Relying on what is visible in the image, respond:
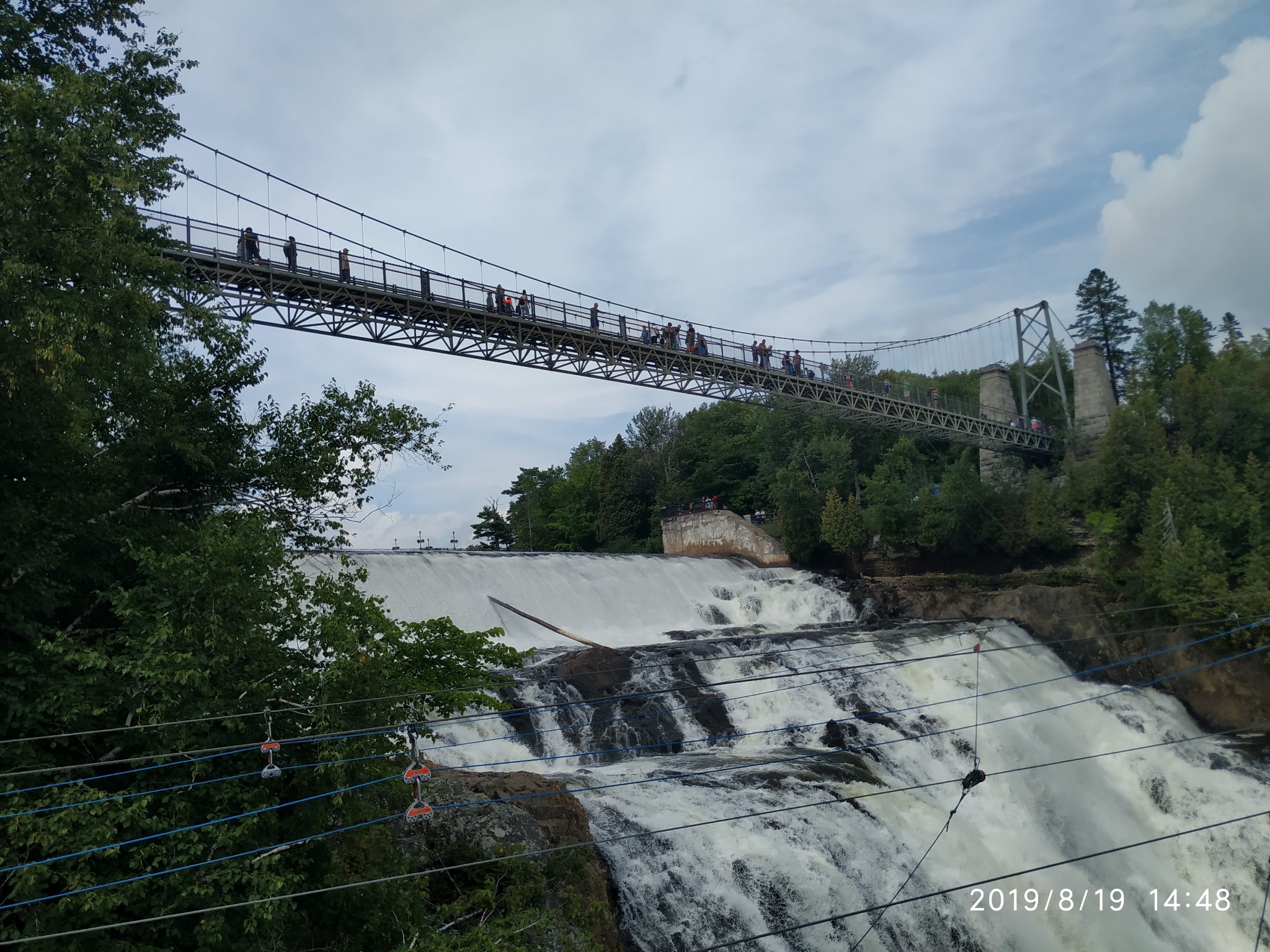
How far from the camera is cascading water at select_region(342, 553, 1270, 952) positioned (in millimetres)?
12555

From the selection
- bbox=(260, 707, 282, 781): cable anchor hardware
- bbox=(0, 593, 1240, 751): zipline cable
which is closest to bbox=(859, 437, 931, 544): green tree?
bbox=(0, 593, 1240, 751): zipline cable

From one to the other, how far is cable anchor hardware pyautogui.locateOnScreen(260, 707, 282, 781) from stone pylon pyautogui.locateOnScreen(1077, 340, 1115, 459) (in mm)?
39942

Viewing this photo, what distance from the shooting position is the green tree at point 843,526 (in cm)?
3684

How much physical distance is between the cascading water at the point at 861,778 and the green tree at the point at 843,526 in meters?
9.45

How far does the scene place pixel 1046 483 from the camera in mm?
37188

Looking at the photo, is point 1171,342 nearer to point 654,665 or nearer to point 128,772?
point 654,665

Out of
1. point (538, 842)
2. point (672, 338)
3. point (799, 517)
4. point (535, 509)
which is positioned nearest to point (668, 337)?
point (672, 338)

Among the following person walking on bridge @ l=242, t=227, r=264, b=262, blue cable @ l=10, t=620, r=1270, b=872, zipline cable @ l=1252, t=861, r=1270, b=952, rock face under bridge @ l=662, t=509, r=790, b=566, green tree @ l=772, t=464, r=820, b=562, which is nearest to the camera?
blue cable @ l=10, t=620, r=1270, b=872

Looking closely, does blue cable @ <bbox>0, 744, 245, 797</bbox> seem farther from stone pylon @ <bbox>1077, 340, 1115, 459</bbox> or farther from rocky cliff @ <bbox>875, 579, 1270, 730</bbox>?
stone pylon @ <bbox>1077, 340, 1115, 459</bbox>

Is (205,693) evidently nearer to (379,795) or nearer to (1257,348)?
(379,795)

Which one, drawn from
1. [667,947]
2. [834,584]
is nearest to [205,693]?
[667,947]

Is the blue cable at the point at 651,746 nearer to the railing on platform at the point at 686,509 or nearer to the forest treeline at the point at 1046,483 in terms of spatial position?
the forest treeline at the point at 1046,483

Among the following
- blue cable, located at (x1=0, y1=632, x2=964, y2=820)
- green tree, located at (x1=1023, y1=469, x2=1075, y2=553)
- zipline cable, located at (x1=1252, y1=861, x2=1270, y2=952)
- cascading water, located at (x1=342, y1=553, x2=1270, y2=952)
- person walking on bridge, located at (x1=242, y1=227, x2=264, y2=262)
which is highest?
person walking on bridge, located at (x1=242, y1=227, x2=264, y2=262)

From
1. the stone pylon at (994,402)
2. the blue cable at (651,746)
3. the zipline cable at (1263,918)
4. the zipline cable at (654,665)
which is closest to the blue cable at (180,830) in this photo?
the blue cable at (651,746)
